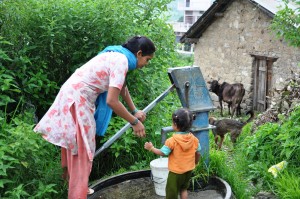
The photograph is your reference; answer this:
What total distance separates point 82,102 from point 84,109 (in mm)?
64

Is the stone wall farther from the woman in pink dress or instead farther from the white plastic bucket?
the woman in pink dress

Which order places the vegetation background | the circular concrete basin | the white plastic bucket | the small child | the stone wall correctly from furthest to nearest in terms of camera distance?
the stone wall
the vegetation background
the circular concrete basin
the white plastic bucket
the small child

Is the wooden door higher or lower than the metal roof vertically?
lower

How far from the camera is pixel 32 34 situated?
16.3ft

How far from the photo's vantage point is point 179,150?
3.59 metres

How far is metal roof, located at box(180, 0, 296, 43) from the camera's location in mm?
11816

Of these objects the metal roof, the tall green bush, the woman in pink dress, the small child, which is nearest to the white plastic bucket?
the small child

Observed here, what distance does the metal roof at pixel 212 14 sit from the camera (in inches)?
465

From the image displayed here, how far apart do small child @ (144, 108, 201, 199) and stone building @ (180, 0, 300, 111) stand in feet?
27.6

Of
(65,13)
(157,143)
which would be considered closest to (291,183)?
(157,143)

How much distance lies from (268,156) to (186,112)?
212 cm

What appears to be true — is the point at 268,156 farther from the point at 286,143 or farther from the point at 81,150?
the point at 81,150

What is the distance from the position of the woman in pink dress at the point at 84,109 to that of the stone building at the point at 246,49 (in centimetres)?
863

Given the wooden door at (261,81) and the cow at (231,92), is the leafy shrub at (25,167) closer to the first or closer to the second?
the cow at (231,92)
